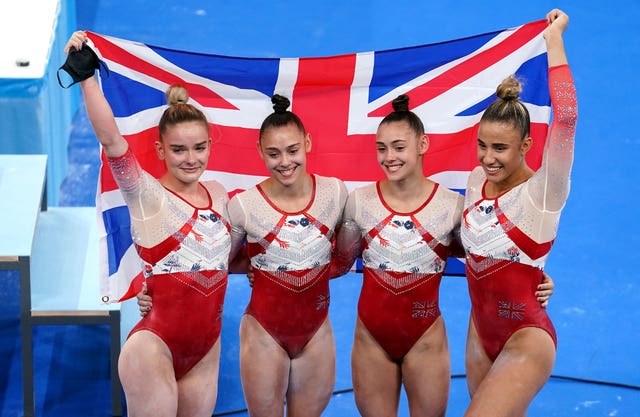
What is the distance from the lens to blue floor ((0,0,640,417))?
20.4 ft

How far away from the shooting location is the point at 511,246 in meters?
4.52

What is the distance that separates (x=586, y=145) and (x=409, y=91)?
398 cm

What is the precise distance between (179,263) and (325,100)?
119cm

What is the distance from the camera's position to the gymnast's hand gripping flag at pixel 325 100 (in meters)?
5.00

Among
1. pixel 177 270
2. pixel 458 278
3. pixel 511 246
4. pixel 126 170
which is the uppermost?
pixel 126 170

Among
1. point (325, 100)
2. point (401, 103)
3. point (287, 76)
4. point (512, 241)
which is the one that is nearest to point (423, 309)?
point (512, 241)

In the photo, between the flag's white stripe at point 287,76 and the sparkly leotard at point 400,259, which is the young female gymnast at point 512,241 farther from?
the flag's white stripe at point 287,76

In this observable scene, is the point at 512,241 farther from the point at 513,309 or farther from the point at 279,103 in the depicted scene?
the point at 279,103

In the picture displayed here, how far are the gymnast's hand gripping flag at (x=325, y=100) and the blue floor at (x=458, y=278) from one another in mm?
1317

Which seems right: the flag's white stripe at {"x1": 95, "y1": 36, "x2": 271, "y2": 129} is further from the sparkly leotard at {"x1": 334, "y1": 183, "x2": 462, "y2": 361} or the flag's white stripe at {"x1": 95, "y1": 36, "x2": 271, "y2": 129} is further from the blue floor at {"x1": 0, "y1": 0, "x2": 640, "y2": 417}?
the blue floor at {"x1": 0, "y1": 0, "x2": 640, "y2": 417}

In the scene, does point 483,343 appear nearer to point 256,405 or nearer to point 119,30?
point 256,405

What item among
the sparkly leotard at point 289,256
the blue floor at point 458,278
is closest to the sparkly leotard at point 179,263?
the sparkly leotard at point 289,256

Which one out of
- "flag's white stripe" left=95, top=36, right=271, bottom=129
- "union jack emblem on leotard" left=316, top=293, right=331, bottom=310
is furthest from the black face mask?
"union jack emblem on leotard" left=316, top=293, right=331, bottom=310

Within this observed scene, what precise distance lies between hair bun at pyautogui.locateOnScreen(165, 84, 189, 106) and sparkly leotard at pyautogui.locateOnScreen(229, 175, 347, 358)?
18.7 inches
